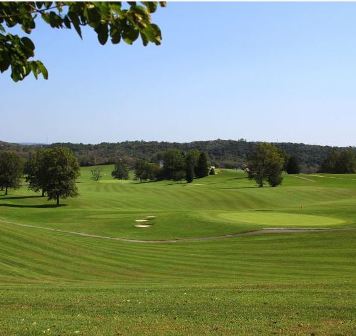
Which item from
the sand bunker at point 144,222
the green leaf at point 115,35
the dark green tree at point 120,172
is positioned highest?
the green leaf at point 115,35

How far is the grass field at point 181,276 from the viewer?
1153 centimetres

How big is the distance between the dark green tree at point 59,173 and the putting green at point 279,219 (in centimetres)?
2903

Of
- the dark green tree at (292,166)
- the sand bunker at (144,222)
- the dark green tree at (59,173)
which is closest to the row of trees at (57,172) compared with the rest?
the dark green tree at (59,173)

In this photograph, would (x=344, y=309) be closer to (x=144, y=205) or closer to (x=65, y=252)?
(x=65, y=252)

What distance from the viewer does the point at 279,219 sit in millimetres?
49969

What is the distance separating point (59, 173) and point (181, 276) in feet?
166

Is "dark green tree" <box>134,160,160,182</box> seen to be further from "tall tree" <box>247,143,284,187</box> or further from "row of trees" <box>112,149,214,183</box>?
"tall tree" <box>247,143,284,187</box>

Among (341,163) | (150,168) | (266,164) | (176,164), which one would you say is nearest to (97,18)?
(266,164)

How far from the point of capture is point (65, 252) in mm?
30578

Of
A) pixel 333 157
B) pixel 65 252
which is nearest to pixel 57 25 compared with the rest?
pixel 65 252

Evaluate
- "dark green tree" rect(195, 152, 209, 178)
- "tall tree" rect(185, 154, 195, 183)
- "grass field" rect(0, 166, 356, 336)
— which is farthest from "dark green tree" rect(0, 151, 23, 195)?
"dark green tree" rect(195, 152, 209, 178)

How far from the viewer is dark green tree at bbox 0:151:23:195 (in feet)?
292

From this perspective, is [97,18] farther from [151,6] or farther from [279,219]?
[279,219]

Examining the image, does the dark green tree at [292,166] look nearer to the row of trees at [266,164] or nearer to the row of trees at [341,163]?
the row of trees at [341,163]
